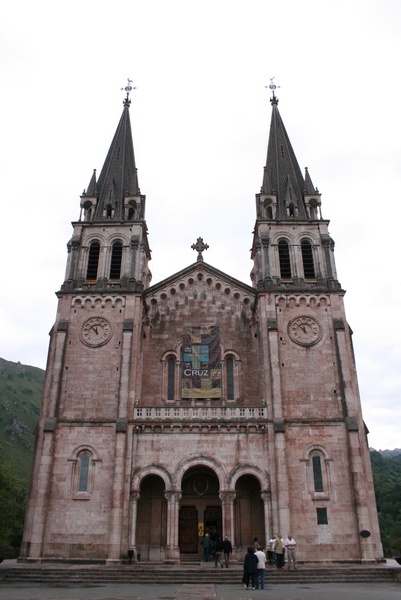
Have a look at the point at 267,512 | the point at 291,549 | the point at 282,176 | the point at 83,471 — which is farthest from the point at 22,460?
the point at 291,549

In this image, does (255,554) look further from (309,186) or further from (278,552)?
(309,186)

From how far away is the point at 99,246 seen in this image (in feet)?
132

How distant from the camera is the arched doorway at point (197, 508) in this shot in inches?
1283

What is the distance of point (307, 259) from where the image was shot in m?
39.8

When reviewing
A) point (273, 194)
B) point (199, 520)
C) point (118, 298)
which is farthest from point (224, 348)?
point (273, 194)

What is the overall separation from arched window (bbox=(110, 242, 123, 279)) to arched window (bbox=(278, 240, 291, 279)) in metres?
12.5

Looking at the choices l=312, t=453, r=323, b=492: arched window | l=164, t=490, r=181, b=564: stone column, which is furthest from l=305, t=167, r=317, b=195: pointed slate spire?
l=164, t=490, r=181, b=564: stone column

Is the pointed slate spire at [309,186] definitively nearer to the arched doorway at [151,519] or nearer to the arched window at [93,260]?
the arched window at [93,260]

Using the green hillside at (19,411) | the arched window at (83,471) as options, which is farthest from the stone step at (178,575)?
the green hillside at (19,411)

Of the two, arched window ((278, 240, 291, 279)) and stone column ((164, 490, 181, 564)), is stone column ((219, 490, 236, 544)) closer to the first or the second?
stone column ((164, 490, 181, 564))

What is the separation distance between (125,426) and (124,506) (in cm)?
467

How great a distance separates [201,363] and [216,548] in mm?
12098

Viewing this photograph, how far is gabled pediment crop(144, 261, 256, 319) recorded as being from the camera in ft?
128

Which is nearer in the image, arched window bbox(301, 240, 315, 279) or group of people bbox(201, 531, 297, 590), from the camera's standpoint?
group of people bbox(201, 531, 297, 590)
